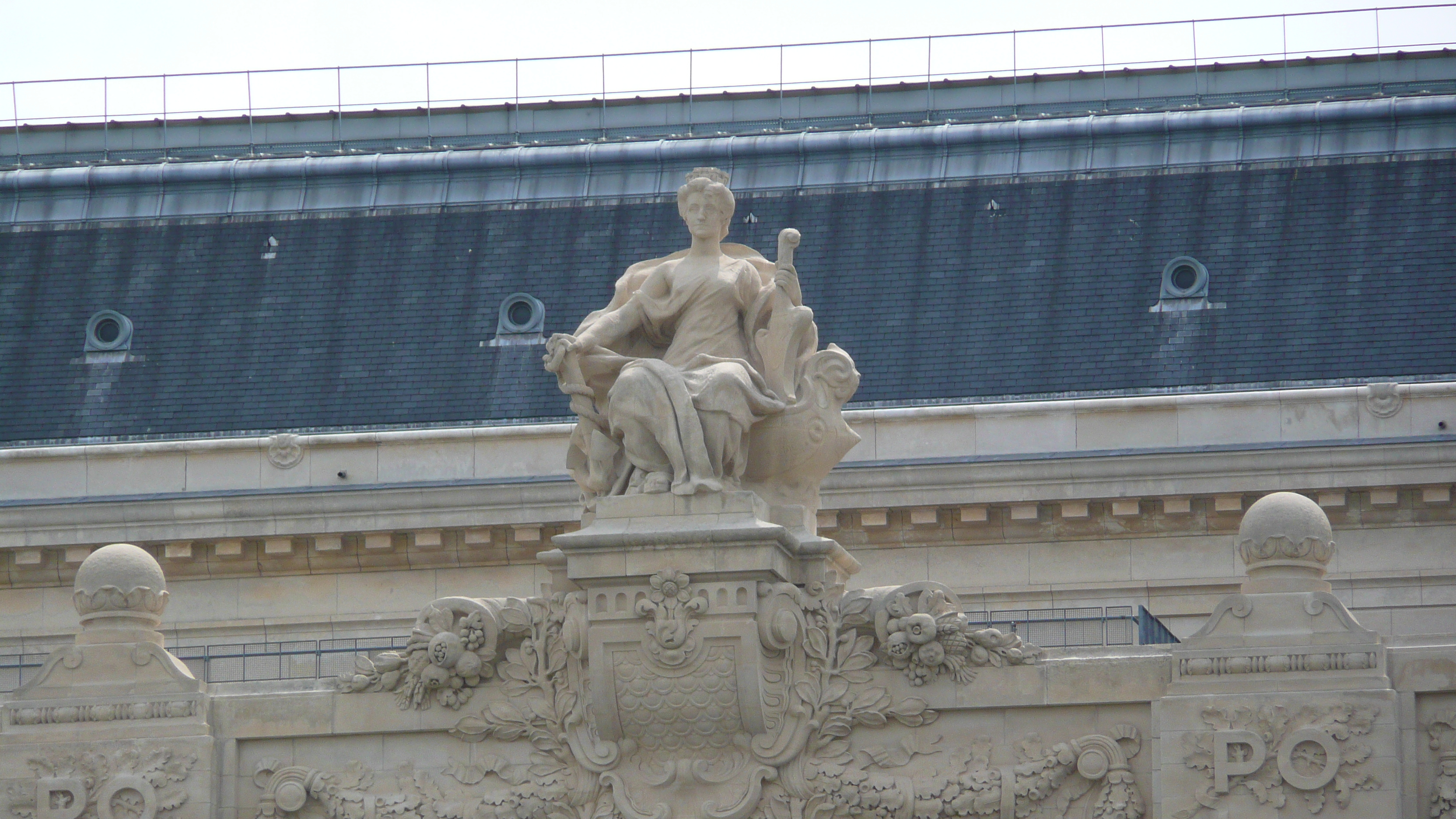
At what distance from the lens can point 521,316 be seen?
62500 mm

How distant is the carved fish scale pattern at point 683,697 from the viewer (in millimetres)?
36094

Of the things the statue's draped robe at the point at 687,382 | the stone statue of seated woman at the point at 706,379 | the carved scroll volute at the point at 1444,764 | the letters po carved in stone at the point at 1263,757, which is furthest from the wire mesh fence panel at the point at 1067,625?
the carved scroll volute at the point at 1444,764

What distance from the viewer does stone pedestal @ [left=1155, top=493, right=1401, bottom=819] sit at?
114 feet

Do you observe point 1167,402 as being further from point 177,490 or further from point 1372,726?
point 1372,726

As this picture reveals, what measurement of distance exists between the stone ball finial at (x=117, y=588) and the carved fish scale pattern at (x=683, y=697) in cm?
511

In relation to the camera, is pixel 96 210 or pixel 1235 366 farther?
pixel 96 210

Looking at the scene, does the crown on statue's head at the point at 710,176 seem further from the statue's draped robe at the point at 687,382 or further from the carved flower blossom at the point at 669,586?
the carved flower blossom at the point at 669,586

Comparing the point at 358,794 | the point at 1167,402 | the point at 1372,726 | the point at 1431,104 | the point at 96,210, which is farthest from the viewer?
the point at 96,210

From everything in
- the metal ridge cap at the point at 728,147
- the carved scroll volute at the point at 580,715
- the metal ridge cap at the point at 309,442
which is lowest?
the carved scroll volute at the point at 580,715

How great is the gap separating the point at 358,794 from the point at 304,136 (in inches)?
1339

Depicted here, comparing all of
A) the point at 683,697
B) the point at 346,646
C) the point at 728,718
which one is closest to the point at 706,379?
the point at 683,697

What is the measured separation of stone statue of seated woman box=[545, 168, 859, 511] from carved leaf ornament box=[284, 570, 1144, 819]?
126 cm

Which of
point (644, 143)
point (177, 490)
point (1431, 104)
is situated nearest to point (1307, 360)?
point (1431, 104)

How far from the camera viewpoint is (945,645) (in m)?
36.1
